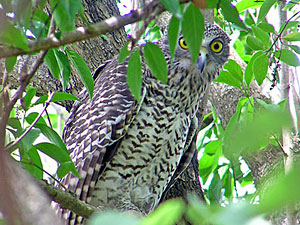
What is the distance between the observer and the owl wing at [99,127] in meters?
3.55

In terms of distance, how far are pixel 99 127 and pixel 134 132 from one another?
0.94 feet

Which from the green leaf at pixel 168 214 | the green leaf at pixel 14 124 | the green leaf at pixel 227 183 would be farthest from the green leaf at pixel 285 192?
the green leaf at pixel 227 183

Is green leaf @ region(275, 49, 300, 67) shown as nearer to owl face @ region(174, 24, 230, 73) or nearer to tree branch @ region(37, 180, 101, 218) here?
owl face @ region(174, 24, 230, 73)

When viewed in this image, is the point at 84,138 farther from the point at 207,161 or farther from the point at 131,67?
the point at 131,67

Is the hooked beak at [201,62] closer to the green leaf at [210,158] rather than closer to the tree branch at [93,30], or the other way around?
the green leaf at [210,158]

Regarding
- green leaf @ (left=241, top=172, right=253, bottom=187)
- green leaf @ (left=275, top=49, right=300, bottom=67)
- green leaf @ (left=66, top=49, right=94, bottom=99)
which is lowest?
green leaf @ (left=241, top=172, right=253, bottom=187)

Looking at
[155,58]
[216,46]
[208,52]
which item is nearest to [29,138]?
[155,58]

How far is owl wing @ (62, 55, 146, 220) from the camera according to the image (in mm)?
3551

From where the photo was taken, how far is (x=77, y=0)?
1.52 m

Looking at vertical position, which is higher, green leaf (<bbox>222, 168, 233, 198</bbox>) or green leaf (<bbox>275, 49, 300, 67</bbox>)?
green leaf (<bbox>275, 49, 300, 67</bbox>)

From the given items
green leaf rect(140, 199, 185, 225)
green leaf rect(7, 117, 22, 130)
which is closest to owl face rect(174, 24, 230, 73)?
green leaf rect(7, 117, 22, 130)

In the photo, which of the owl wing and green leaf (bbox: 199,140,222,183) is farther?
green leaf (bbox: 199,140,222,183)

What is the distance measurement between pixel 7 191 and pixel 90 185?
9.20 feet

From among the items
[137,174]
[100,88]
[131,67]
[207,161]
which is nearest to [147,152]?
[137,174]
